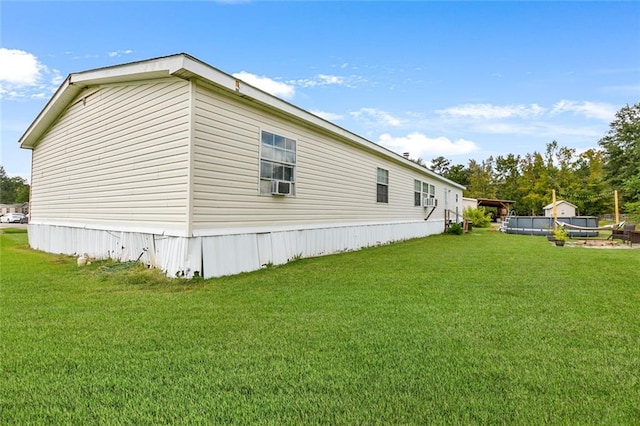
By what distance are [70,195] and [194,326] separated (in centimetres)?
762

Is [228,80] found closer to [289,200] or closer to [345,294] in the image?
[289,200]

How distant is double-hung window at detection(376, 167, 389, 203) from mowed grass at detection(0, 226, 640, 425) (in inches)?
263

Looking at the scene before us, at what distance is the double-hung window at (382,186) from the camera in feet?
37.7

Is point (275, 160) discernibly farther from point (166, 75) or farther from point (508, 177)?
point (508, 177)

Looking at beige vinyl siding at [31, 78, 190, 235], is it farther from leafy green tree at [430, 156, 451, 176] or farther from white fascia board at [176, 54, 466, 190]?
leafy green tree at [430, 156, 451, 176]

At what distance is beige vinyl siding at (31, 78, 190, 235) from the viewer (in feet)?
18.2

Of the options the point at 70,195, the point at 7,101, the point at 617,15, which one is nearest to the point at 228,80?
the point at 70,195

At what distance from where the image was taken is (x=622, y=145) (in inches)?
1310

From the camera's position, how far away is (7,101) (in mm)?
9633

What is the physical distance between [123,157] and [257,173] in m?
2.77

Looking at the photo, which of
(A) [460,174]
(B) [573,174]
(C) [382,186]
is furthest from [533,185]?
(C) [382,186]

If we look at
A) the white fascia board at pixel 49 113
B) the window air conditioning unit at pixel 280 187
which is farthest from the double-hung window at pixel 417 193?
the white fascia board at pixel 49 113

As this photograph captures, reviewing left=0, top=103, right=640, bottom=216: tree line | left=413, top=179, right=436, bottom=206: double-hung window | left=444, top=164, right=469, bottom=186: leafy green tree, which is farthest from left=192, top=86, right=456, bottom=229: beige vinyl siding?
left=444, top=164, right=469, bottom=186: leafy green tree

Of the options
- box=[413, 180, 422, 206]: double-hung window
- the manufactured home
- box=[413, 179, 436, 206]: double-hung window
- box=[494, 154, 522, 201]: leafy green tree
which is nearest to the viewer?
the manufactured home
